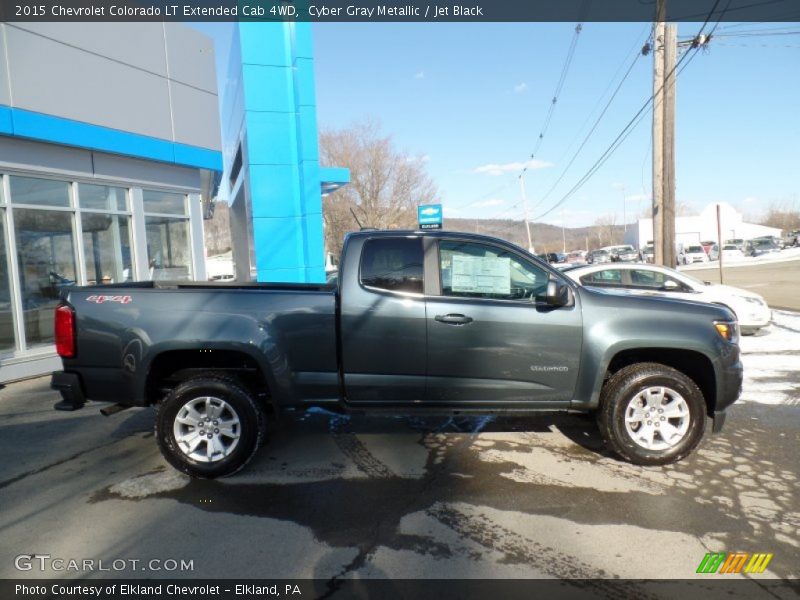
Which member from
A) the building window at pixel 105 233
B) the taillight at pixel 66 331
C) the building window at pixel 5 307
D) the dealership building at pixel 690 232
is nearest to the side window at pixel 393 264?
the taillight at pixel 66 331

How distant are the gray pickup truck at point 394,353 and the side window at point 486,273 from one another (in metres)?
0.03

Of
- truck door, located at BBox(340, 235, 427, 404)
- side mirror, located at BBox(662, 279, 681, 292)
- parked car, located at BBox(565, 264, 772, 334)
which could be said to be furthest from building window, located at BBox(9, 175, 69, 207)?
side mirror, located at BBox(662, 279, 681, 292)

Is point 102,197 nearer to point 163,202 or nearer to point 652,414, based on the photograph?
point 163,202

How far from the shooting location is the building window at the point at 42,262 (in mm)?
8898

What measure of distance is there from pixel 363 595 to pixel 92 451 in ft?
11.4

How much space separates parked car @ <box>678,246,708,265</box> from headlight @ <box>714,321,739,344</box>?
165 feet

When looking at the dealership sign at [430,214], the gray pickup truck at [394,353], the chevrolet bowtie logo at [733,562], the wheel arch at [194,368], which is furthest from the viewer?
the dealership sign at [430,214]

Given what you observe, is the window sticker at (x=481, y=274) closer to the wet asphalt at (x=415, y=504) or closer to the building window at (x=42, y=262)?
the wet asphalt at (x=415, y=504)

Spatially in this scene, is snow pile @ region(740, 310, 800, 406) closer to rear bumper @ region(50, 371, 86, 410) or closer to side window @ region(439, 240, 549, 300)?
side window @ region(439, 240, 549, 300)

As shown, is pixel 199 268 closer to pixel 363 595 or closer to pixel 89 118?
pixel 89 118

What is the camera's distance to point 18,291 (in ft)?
28.7

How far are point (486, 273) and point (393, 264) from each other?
0.78 metres

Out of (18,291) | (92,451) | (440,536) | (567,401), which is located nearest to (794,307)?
(567,401)

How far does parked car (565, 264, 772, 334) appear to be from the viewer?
31.7 ft
